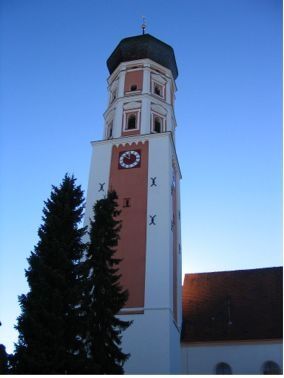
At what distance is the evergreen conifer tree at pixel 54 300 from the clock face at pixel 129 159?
9952 millimetres

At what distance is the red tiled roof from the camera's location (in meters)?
22.5

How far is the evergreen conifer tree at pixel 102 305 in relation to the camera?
42.8 feet

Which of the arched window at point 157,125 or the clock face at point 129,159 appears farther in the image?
the arched window at point 157,125

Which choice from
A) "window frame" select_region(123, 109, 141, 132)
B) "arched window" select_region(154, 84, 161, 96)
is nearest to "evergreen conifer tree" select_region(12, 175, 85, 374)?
"window frame" select_region(123, 109, 141, 132)

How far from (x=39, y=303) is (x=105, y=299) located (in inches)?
70.3

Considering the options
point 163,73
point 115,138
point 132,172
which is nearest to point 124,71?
point 163,73

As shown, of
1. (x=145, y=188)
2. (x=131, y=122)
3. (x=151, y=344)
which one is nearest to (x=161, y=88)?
(x=131, y=122)

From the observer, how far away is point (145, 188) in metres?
23.7

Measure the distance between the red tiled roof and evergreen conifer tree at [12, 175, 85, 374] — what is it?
34.9 ft

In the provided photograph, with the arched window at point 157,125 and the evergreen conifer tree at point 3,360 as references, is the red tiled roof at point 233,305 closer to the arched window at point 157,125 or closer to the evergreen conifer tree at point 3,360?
the arched window at point 157,125

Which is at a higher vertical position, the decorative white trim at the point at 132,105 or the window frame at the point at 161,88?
the window frame at the point at 161,88

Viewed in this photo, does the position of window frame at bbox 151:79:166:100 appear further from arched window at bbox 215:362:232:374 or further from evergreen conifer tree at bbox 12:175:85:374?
evergreen conifer tree at bbox 12:175:85:374

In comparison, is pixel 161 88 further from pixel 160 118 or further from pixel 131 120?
pixel 131 120

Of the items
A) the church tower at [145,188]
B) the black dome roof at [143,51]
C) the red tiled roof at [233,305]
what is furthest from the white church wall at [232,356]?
the black dome roof at [143,51]
